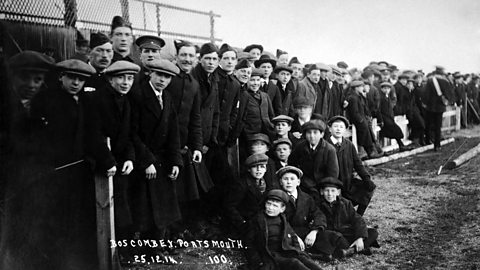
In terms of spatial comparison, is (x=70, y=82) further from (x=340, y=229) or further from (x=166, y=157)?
(x=340, y=229)

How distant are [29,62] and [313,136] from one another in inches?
134

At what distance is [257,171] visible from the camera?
5055mm

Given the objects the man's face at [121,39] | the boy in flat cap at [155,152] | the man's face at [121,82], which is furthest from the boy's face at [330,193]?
the man's face at [121,39]

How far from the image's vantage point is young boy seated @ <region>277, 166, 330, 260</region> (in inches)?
192

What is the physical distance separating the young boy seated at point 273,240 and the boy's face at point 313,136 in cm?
132

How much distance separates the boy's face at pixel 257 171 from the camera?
5051 millimetres

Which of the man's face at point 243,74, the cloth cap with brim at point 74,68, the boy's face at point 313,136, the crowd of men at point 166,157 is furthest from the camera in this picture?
the man's face at point 243,74

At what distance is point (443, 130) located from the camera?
599 inches

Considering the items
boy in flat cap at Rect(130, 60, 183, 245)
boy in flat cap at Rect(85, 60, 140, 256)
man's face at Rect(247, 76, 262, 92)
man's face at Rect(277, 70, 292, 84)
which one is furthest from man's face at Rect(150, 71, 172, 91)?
man's face at Rect(277, 70, 292, 84)

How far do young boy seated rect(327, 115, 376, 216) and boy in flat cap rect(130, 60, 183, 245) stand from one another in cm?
239

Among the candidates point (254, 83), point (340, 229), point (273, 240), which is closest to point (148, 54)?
point (254, 83)

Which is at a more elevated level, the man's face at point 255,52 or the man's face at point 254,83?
the man's face at point 255,52

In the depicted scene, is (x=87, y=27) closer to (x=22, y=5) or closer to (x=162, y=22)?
(x=162, y=22)

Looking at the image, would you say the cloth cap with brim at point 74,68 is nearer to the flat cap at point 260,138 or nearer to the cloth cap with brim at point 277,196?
the cloth cap with brim at point 277,196
